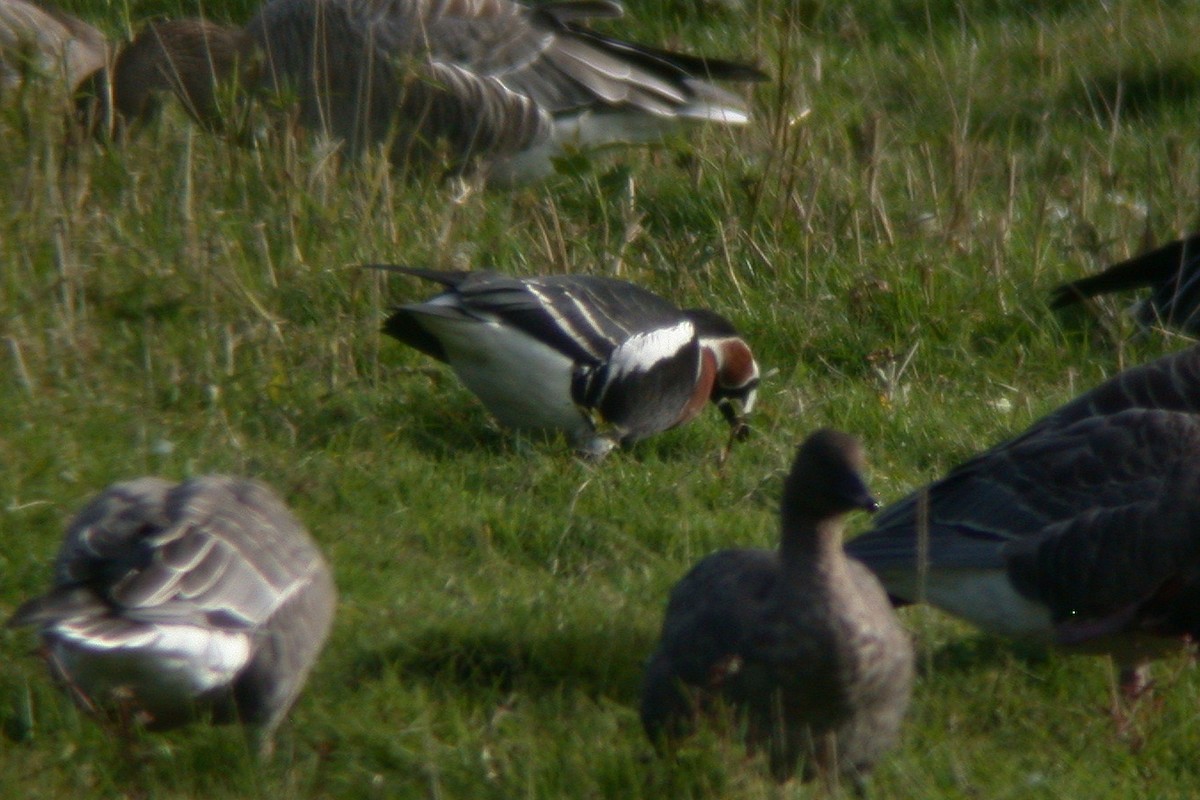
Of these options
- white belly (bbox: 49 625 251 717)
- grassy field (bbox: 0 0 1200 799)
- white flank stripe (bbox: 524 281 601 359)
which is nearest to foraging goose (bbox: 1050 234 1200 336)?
grassy field (bbox: 0 0 1200 799)

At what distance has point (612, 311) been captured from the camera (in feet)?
20.3

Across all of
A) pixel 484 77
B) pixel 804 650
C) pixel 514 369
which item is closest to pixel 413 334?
pixel 514 369

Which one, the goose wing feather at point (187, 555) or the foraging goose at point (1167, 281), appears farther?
Result: the foraging goose at point (1167, 281)

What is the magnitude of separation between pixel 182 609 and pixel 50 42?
571 centimetres

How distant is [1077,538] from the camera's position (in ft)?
15.2

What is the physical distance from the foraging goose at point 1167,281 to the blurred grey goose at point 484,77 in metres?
2.81

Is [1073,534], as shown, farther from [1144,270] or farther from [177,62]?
[177,62]

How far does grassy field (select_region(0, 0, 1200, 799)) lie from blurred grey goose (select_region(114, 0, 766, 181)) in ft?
1.65

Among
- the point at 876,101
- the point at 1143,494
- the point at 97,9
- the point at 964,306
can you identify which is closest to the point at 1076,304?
the point at 964,306

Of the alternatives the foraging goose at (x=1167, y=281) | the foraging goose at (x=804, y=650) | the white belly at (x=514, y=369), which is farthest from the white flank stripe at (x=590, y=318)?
the foraging goose at (x=804, y=650)

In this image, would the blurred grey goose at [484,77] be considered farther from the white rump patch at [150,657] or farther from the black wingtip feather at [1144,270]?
the white rump patch at [150,657]

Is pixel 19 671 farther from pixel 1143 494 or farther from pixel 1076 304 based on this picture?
pixel 1076 304

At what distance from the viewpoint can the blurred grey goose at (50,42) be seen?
7.18 m

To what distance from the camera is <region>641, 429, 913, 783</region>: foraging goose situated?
151 inches
